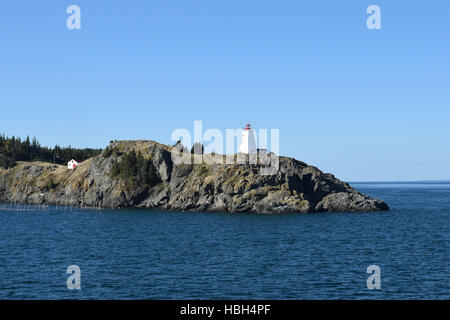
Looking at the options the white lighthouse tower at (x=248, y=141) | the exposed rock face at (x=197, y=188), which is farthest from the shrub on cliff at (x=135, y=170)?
the white lighthouse tower at (x=248, y=141)

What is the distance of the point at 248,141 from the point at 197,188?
27.1m

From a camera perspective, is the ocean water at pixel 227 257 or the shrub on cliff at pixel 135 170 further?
the shrub on cliff at pixel 135 170

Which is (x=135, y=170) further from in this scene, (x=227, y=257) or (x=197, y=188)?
(x=227, y=257)

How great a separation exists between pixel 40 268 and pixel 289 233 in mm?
49899

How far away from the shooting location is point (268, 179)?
134625 millimetres

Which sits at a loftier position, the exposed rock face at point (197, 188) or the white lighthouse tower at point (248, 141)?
the white lighthouse tower at point (248, 141)

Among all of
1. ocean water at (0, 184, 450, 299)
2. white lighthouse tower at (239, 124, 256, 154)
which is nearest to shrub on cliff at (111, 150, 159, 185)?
white lighthouse tower at (239, 124, 256, 154)

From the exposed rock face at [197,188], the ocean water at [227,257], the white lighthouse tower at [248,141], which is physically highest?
the white lighthouse tower at [248,141]

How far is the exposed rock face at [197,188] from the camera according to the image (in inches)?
5261

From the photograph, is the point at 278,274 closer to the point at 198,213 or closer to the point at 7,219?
the point at 198,213

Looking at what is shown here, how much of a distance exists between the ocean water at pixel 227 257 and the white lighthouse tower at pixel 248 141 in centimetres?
4327

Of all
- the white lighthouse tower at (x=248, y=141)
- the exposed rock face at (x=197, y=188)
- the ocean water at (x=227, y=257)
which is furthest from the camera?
the white lighthouse tower at (x=248, y=141)

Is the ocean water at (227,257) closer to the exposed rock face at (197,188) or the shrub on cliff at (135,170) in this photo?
the exposed rock face at (197,188)
